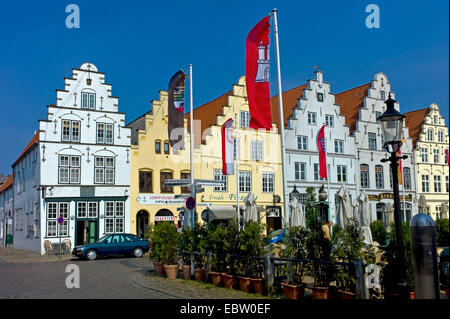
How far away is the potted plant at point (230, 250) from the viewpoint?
43.2ft

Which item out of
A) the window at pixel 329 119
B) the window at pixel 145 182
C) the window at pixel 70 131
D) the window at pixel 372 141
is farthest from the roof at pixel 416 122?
the window at pixel 70 131

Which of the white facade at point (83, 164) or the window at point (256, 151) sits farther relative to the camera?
the window at point (256, 151)

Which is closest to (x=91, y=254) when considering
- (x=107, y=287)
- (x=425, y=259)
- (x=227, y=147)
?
(x=227, y=147)

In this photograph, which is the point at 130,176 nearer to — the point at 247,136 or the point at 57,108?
the point at 57,108

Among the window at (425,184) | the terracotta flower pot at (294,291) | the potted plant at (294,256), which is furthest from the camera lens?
the window at (425,184)

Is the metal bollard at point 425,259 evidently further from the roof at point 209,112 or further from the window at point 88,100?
the roof at point 209,112

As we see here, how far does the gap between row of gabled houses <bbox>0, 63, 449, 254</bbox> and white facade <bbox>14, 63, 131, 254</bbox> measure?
0.07m

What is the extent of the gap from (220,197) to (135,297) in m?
25.3

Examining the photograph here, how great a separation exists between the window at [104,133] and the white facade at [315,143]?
15.0 m

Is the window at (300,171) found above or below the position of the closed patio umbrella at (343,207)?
above

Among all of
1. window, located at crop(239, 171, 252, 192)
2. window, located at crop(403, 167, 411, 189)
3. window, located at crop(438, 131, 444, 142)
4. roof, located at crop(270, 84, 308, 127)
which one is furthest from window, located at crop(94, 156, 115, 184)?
window, located at crop(438, 131, 444, 142)

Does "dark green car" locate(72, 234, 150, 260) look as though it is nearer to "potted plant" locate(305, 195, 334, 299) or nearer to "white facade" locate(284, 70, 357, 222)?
"white facade" locate(284, 70, 357, 222)
